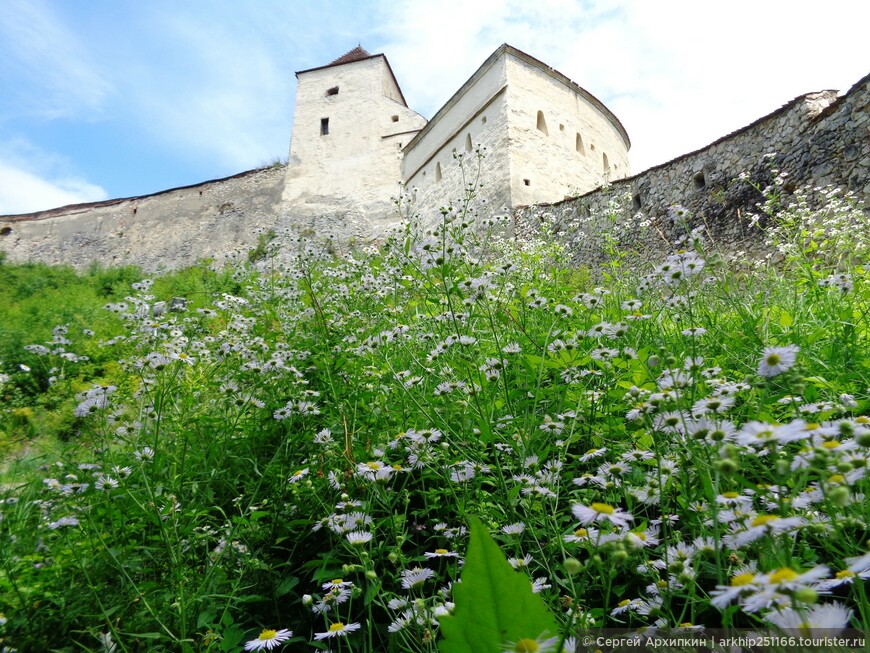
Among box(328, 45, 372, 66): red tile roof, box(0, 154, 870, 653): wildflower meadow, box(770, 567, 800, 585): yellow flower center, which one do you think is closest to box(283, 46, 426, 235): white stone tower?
box(328, 45, 372, 66): red tile roof

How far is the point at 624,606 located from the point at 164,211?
2524cm

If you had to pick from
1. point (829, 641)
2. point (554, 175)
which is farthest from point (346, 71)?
point (829, 641)

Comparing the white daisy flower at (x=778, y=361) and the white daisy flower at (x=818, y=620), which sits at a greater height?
the white daisy flower at (x=778, y=361)

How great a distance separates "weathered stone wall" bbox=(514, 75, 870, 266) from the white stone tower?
10.9 m

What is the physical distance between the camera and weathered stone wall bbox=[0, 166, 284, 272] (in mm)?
20562

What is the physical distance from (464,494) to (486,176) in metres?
13.8

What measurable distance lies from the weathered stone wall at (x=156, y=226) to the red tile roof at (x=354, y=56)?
563 cm

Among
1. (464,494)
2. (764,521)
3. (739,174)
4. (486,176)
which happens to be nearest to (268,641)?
(464,494)

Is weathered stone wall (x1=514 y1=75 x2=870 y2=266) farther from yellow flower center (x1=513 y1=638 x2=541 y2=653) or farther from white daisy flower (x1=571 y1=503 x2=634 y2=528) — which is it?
yellow flower center (x1=513 y1=638 x2=541 y2=653)

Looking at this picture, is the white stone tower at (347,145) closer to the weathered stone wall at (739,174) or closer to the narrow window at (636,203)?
the narrow window at (636,203)

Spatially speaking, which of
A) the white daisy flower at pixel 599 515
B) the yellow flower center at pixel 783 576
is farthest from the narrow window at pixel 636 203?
the yellow flower center at pixel 783 576

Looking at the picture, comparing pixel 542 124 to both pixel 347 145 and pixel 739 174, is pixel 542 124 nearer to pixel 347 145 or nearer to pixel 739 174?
pixel 739 174

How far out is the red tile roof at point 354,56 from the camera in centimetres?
2183

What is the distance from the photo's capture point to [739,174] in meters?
7.73
